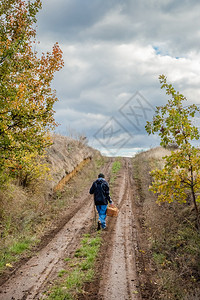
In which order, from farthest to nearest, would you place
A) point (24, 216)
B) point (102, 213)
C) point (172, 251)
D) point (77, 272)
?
point (102, 213) < point (24, 216) < point (172, 251) < point (77, 272)

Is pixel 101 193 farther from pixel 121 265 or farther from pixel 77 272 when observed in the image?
pixel 77 272

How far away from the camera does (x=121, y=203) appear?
1441cm

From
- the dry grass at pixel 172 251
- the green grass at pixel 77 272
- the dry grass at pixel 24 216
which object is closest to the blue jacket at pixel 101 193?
the green grass at pixel 77 272

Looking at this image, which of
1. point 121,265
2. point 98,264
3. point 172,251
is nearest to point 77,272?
point 98,264

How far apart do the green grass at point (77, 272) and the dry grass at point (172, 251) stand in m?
1.71

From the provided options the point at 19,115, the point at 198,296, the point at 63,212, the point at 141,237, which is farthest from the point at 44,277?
the point at 63,212

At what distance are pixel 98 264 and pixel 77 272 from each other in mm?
835

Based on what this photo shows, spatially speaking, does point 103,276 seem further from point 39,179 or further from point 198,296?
point 39,179

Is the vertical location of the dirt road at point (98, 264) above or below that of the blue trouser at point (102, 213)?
below

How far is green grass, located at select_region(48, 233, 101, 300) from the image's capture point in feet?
16.9

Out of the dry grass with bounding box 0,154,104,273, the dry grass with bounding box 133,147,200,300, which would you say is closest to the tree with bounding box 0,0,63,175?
the dry grass with bounding box 0,154,104,273

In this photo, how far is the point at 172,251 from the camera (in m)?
7.48

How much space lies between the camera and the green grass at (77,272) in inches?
203

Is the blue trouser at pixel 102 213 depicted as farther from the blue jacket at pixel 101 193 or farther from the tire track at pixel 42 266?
the tire track at pixel 42 266
